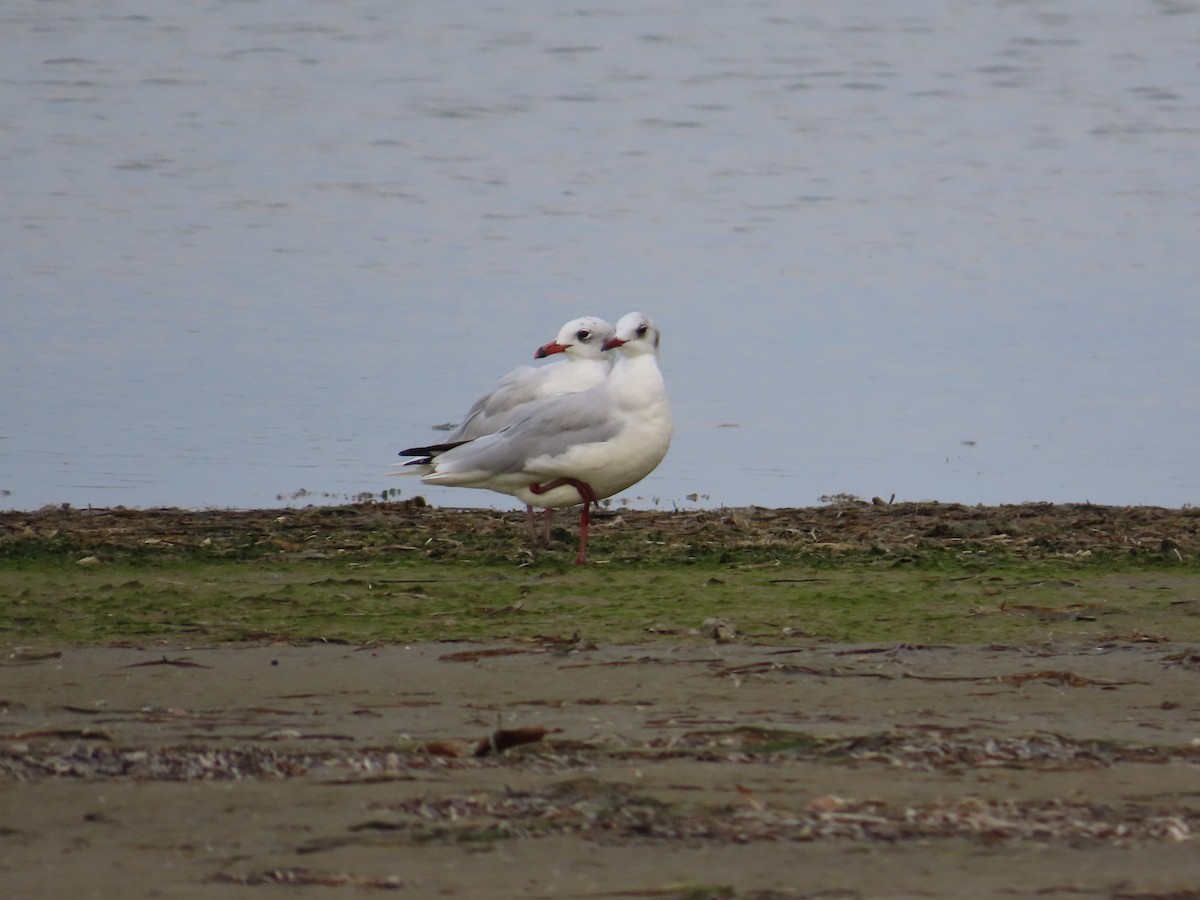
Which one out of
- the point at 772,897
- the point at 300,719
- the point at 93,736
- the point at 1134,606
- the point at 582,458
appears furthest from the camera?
the point at 582,458

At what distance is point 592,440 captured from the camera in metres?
7.78

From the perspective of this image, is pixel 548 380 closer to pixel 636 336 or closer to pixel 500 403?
pixel 500 403

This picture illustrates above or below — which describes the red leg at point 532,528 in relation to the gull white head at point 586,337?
below

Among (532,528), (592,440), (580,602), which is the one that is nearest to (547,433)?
(592,440)

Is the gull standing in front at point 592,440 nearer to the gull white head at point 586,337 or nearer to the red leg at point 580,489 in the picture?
the red leg at point 580,489

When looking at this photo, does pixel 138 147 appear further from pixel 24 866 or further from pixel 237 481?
pixel 24 866

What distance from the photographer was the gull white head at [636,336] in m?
8.15

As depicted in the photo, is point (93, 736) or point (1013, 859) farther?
point (93, 736)

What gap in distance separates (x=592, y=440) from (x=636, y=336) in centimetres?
61

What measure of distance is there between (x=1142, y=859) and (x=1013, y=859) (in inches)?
8.4

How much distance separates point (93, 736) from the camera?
162 inches

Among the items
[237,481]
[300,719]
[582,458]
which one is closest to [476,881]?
[300,719]

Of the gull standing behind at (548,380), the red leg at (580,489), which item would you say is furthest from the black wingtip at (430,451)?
the red leg at (580,489)

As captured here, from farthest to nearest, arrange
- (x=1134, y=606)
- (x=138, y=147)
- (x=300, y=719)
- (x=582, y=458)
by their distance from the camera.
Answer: (x=138, y=147)
(x=582, y=458)
(x=1134, y=606)
(x=300, y=719)
